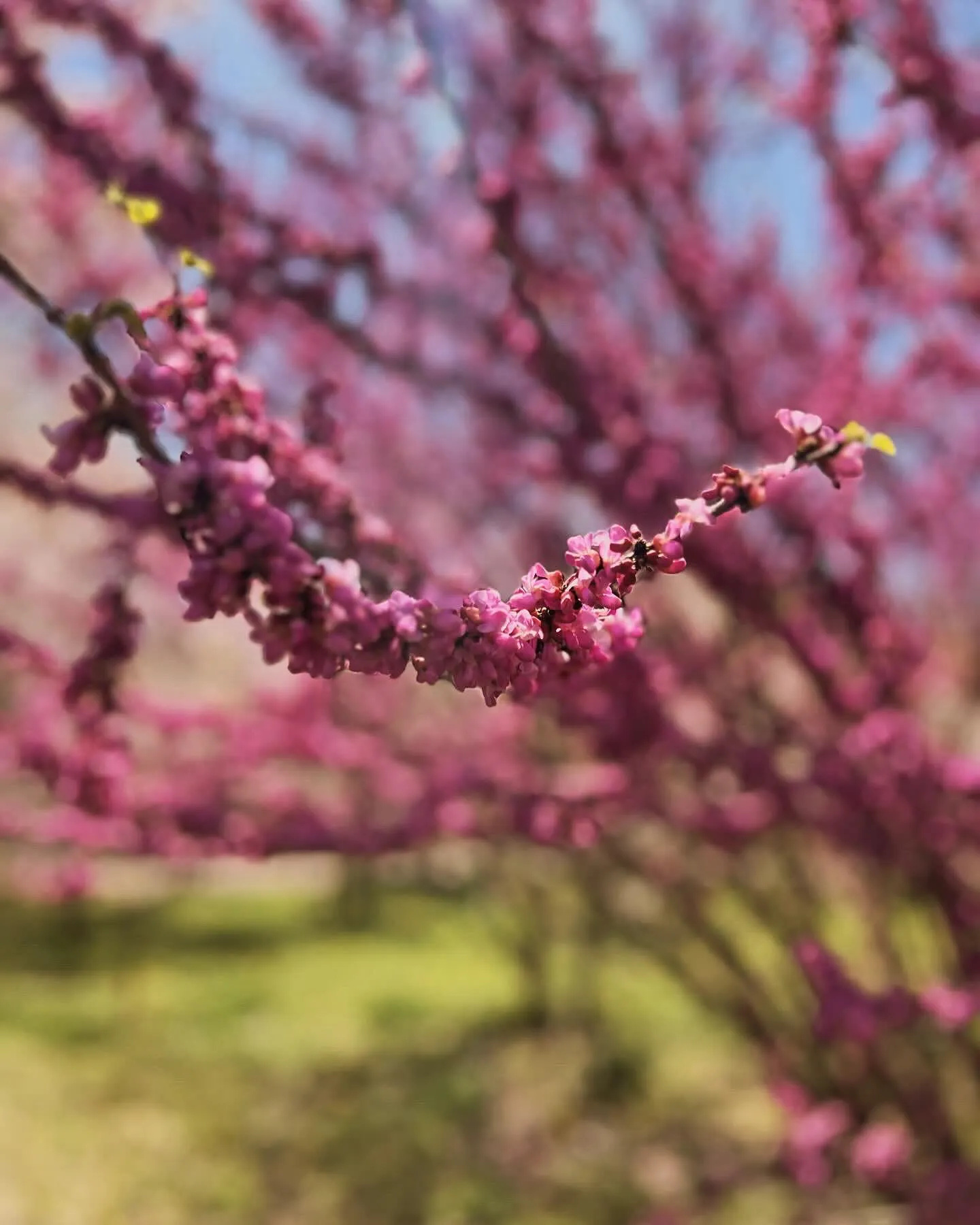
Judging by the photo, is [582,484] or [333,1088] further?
[333,1088]

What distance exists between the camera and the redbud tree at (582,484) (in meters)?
1.19

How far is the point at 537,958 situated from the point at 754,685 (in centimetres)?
449

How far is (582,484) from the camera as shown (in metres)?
2.73

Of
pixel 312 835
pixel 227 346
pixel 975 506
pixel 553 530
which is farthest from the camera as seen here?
pixel 975 506

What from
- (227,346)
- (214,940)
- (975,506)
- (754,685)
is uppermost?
(214,940)

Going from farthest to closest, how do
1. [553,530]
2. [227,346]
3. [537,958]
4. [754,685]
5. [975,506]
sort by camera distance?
[537,958]
[975,506]
[553,530]
[754,685]
[227,346]

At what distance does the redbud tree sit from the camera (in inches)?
46.9

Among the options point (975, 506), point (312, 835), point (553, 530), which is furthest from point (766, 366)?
point (312, 835)

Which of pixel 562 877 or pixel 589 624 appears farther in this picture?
pixel 562 877

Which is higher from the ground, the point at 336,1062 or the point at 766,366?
the point at 766,366

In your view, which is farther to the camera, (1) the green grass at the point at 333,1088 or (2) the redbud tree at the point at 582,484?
(1) the green grass at the point at 333,1088

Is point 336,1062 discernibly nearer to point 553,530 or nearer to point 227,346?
point 553,530

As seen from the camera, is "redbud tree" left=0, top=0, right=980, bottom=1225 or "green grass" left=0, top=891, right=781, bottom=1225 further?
"green grass" left=0, top=891, right=781, bottom=1225

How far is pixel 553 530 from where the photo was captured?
16.2ft
